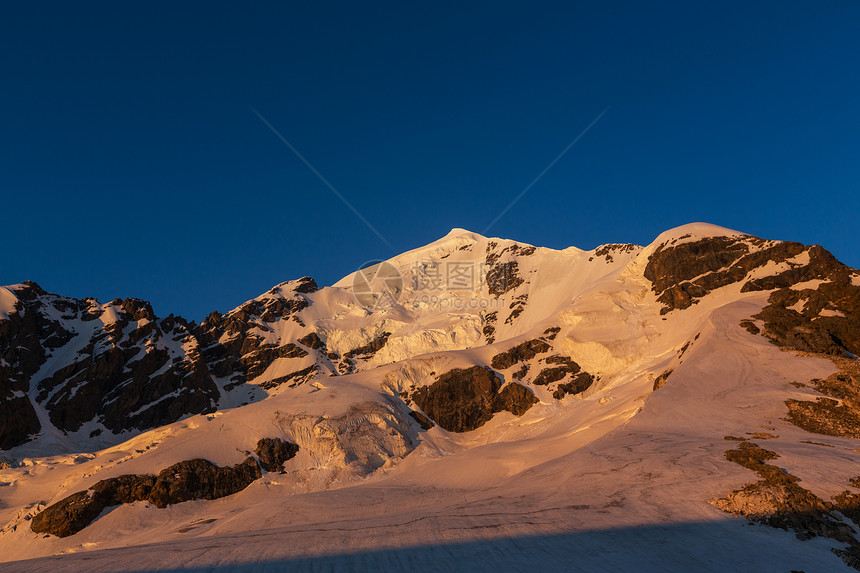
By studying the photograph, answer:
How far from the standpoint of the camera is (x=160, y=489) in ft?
163

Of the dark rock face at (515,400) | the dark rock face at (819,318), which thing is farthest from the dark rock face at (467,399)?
the dark rock face at (819,318)

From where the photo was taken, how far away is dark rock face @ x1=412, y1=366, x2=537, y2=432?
74188mm

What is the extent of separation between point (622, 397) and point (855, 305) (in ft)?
88.7

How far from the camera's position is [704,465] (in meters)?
23.4

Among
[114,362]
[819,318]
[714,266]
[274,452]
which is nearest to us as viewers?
[819,318]

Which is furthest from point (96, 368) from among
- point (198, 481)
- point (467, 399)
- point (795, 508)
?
point (795, 508)

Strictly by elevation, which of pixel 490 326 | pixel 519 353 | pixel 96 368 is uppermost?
pixel 96 368

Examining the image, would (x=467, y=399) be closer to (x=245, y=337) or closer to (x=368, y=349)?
(x=368, y=349)

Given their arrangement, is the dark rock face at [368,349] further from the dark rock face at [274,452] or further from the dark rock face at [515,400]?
the dark rock face at [274,452]

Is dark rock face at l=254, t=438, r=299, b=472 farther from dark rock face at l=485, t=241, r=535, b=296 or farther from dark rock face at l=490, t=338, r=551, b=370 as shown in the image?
dark rock face at l=485, t=241, r=535, b=296

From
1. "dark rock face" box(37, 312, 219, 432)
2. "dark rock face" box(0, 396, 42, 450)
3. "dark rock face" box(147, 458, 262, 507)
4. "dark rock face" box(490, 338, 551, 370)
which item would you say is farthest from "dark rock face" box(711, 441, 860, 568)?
"dark rock face" box(37, 312, 219, 432)

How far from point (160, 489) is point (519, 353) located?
55613 millimetres

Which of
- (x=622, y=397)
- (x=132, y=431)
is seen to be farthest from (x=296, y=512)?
(x=132, y=431)

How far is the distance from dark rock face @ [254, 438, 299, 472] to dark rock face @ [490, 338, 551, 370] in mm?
36168
